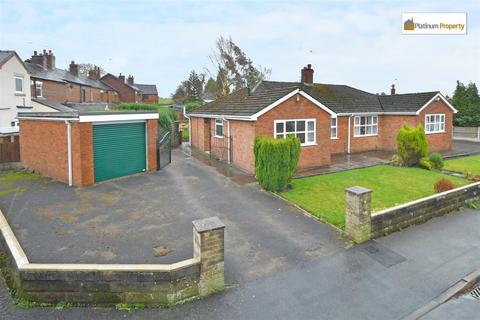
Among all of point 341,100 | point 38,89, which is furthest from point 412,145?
point 38,89

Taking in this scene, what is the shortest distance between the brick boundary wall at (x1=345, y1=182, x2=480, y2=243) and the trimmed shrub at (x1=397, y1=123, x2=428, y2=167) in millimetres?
6457

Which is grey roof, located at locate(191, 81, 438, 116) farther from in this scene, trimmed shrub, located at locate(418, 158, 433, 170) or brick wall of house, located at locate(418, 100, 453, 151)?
trimmed shrub, located at locate(418, 158, 433, 170)

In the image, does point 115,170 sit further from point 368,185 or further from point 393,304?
point 393,304

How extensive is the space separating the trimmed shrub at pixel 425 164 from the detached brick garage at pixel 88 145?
13.6 metres

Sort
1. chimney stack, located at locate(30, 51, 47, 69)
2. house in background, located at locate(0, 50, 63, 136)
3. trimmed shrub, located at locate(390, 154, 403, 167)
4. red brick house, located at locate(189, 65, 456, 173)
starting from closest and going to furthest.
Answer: red brick house, located at locate(189, 65, 456, 173), trimmed shrub, located at locate(390, 154, 403, 167), house in background, located at locate(0, 50, 63, 136), chimney stack, located at locate(30, 51, 47, 69)

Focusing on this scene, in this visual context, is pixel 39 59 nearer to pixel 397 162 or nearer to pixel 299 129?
pixel 299 129

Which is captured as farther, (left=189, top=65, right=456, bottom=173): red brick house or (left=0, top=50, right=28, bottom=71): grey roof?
(left=0, top=50, right=28, bottom=71): grey roof

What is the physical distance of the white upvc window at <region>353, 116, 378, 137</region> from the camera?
23047mm

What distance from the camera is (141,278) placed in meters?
5.84

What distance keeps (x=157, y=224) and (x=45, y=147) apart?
8756 mm

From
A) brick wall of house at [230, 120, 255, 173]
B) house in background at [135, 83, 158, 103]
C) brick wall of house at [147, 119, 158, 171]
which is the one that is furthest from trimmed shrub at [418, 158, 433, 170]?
house in background at [135, 83, 158, 103]

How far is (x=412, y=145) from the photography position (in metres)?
17.6

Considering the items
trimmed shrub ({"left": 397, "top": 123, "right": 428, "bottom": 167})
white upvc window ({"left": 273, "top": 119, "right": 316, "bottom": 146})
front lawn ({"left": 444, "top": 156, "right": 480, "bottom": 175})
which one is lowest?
front lawn ({"left": 444, "top": 156, "right": 480, "bottom": 175})

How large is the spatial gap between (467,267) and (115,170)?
1273cm
